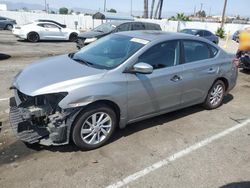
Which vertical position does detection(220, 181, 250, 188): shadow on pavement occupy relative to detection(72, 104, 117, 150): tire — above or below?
below

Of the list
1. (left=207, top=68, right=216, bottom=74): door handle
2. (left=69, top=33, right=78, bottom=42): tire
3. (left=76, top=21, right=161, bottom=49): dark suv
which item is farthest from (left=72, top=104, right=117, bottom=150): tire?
(left=69, top=33, right=78, bottom=42): tire

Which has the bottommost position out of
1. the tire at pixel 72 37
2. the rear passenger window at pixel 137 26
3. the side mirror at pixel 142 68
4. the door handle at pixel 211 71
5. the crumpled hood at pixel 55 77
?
the tire at pixel 72 37

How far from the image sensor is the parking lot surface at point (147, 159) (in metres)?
3.50

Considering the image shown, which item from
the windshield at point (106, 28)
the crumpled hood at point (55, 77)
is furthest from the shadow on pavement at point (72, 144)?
the windshield at point (106, 28)

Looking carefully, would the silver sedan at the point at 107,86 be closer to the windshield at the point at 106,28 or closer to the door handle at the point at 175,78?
the door handle at the point at 175,78

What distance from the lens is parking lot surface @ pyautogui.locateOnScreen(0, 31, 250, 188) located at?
3.50 metres

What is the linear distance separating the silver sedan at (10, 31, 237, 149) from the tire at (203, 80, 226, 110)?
258 millimetres

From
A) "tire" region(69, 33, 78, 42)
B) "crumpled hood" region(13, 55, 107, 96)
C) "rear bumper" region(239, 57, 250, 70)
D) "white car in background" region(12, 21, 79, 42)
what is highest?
"crumpled hood" region(13, 55, 107, 96)

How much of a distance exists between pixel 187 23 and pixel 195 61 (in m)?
35.8

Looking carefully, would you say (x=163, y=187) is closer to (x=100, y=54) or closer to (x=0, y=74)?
(x=100, y=54)

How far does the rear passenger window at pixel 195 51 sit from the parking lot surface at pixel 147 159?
1.19 m

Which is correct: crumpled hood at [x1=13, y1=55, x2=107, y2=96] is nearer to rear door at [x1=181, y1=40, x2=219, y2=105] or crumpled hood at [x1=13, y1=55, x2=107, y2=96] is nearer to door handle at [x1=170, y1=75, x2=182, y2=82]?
door handle at [x1=170, y1=75, x2=182, y2=82]

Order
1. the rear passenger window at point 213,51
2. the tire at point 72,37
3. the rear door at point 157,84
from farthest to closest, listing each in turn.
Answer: the tire at point 72,37, the rear passenger window at point 213,51, the rear door at point 157,84

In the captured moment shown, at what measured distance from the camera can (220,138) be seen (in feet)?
15.7
